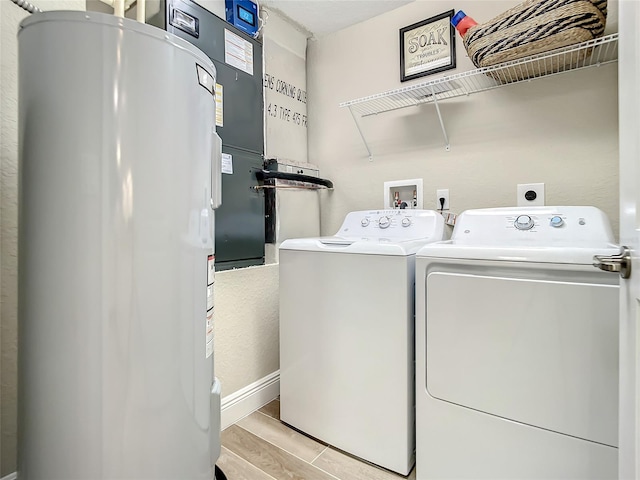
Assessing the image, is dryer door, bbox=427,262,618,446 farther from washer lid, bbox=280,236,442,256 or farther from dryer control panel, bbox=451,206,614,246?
dryer control panel, bbox=451,206,614,246

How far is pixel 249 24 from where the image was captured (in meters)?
1.82

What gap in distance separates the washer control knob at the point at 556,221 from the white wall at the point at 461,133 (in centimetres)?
34

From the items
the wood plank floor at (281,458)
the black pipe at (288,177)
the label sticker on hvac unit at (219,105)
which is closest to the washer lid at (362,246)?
the black pipe at (288,177)

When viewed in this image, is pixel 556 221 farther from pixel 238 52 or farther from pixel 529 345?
pixel 238 52

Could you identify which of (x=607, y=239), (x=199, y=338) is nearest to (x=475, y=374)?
(x=607, y=239)

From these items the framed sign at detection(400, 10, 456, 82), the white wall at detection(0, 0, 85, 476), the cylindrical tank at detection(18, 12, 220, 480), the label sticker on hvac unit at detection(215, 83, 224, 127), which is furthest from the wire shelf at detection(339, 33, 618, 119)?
the white wall at detection(0, 0, 85, 476)

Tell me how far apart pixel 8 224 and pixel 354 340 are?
4.13 ft

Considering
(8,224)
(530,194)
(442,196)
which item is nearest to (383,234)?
(442,196)

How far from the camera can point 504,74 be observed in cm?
158

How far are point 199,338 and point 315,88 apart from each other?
194 centimetres

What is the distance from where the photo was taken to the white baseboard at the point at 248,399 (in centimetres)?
168

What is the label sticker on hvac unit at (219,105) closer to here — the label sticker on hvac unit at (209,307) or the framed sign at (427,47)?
the label sticker on hvac unit at (209,307)

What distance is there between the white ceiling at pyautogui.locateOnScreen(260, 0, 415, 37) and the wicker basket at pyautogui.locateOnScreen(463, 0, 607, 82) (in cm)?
77

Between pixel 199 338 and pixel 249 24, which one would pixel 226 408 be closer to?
pixel 199 338
